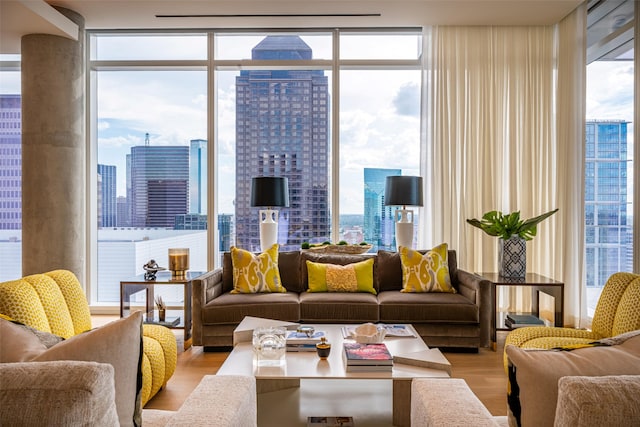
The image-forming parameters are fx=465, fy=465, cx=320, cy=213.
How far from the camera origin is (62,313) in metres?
2.38

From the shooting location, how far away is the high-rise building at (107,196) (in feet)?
18.2

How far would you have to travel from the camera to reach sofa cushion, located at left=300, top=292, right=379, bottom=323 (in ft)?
12.5

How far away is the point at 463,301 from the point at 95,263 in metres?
4.21

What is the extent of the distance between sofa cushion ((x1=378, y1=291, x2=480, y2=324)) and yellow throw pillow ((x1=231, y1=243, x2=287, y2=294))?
98cm

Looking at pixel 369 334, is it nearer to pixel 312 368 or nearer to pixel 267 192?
pixel 312 368

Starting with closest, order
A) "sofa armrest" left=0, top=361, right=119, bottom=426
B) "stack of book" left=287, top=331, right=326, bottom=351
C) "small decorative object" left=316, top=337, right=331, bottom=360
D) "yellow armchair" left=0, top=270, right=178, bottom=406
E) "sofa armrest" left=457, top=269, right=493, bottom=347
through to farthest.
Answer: "sofa armrest" left=0, top=361, right=119, bottom=426 < "yellow armchair" left=0, top=270, right=178, bottom=406 < "small decorative object" left=316, top=337, right=331, bottom=360 < "stack of book" left=287, top=331, right=326, bottom=351 < "sofa armrest" left=457, top=269, right=493, bottom=347

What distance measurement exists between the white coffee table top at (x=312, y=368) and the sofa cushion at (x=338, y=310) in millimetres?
888

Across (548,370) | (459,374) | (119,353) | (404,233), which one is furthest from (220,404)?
(404,233)

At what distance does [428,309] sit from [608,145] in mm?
2666

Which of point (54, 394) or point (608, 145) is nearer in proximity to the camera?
point (54, 394)

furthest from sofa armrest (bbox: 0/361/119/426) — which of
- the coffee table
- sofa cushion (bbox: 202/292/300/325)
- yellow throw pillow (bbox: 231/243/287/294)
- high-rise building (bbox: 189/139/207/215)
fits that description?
high-rise building (bbox: 189/139/207/215)

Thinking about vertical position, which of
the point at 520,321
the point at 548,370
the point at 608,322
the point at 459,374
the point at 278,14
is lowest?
the point at 459,374

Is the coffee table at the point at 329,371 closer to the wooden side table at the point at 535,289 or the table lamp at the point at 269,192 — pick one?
the wooden side table at the point at 535,289

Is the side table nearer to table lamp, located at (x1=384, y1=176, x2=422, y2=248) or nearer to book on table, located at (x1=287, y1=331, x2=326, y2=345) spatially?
book on table, located at (x1=287, y1=331, x2=326, y2=345)
